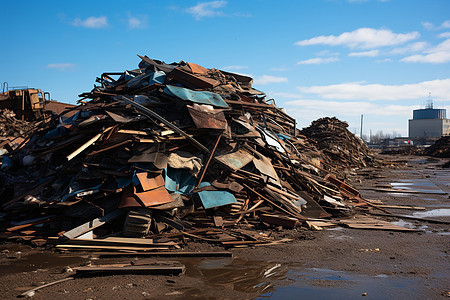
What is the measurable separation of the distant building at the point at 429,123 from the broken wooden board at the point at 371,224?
103 metres

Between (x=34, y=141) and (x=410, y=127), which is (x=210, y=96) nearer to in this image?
(x=34, y=141)

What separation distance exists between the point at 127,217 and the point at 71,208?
4.51ft

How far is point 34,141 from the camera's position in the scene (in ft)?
30.7

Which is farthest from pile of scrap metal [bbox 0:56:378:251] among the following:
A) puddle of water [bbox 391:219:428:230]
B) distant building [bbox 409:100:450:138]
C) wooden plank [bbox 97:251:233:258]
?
distant building [bbox 409:100:450:138]

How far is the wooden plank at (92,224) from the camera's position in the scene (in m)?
6.41

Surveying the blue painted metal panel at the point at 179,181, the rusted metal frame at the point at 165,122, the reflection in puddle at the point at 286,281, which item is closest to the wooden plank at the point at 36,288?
the reflection in puddle at the point at 286,281

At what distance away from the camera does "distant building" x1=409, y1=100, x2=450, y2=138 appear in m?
106

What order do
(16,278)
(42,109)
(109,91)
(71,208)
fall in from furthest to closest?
(42,109) < (109,91) < (71,208) < (16,278)

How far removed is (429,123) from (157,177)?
118 m

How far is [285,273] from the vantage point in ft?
17.4

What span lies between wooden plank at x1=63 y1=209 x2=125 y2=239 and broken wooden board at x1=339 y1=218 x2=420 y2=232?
4.93m

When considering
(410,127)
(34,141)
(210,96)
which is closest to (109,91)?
(34,141)

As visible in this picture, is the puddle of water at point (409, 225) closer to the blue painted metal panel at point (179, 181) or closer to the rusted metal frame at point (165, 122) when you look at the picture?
the rusted metal frame at point (165, 122)

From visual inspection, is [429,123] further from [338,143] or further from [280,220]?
[280,220]
